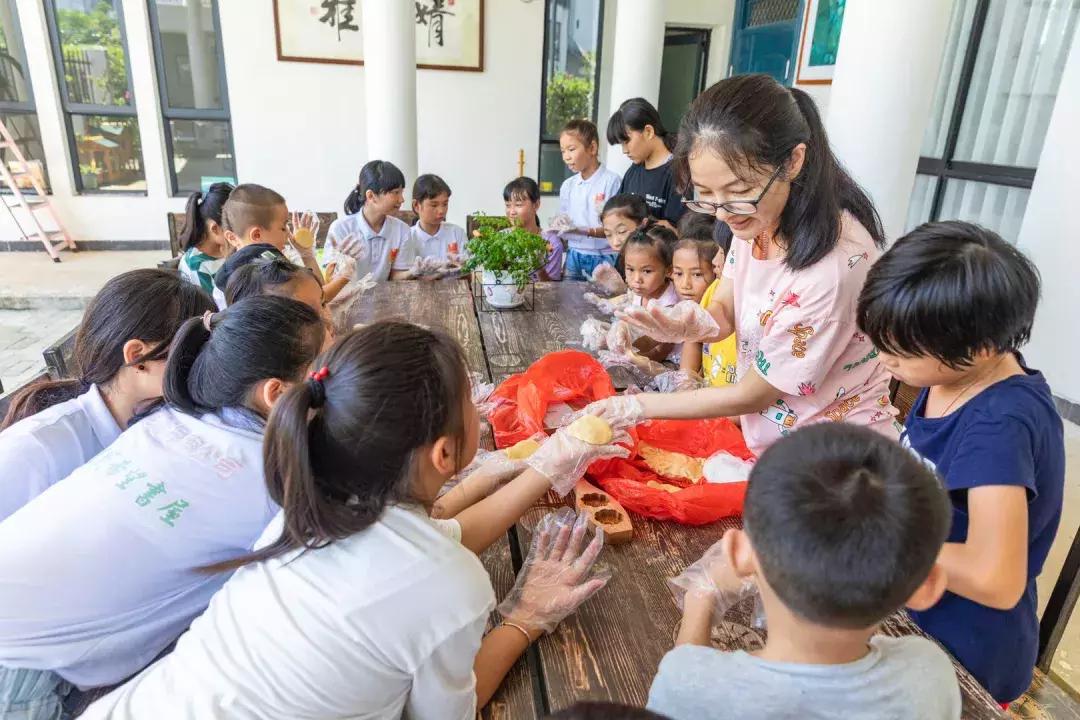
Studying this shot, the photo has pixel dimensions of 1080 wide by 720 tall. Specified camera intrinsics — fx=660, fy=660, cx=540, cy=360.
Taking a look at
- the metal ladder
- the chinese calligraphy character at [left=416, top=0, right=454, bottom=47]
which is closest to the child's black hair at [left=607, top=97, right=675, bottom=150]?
the chinese calligraphy character at [left=416, top=0, right=454, bottom=47]

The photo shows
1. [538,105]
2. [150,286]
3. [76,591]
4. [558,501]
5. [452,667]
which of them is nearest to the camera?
[452,667]

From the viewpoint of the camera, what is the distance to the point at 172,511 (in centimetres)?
103

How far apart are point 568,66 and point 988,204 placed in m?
3.75

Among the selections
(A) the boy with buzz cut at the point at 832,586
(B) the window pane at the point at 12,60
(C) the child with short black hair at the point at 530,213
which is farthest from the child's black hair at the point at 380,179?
(B) the window pane at the point at 12,60

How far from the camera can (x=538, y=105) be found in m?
6.07

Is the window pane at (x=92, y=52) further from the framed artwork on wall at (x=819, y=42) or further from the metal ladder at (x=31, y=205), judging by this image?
the framed artwork on wall at (x=819, y=42)

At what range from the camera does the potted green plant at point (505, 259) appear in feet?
7.87

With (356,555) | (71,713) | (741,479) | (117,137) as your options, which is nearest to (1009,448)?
(741,479)

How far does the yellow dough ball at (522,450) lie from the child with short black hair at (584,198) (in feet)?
7.25

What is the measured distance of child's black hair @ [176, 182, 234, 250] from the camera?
2502 millimetres

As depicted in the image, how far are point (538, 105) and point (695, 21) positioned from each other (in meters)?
1.59

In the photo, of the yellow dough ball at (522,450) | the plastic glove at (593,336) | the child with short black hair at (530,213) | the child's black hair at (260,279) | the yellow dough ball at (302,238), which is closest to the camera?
the yellow dough ball at (522,450)

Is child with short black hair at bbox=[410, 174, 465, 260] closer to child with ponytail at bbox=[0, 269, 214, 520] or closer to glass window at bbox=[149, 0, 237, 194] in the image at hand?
child with ponytail at bbox=[0, 269, 214, 520]

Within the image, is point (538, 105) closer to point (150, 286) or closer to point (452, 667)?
point (150, 286)
